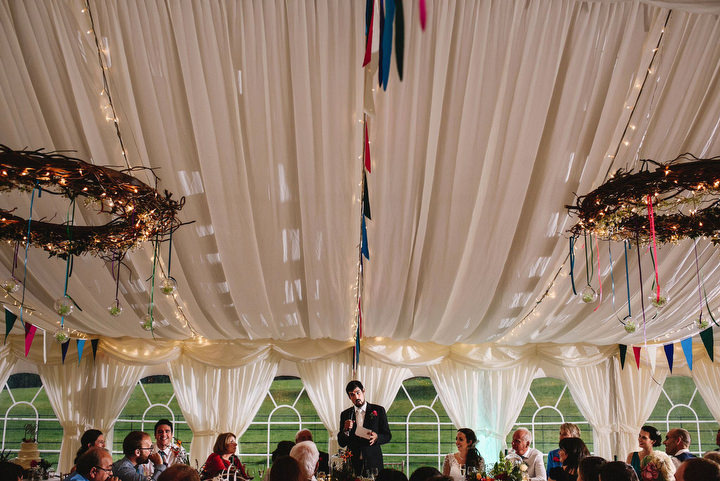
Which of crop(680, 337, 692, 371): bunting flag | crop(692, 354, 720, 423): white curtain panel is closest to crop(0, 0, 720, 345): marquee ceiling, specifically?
crop(680, 337, 692, 371): bunting flag

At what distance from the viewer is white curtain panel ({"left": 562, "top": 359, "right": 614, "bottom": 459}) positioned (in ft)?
27.6

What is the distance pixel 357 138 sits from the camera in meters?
3.70

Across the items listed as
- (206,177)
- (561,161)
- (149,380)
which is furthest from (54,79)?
(149,380)

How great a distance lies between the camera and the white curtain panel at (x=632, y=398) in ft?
27.3

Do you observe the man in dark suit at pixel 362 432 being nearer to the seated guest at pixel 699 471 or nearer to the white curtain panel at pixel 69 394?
the seated guest at pixel 699 471

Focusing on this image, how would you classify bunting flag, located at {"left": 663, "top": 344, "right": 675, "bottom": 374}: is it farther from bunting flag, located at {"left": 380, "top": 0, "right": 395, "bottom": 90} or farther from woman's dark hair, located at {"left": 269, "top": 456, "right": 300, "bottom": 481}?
bunting flag, located at {"left": 380, "top": 0, "right": 395, "bottom": 90}

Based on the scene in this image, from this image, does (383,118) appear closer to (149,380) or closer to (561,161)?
(561,161)

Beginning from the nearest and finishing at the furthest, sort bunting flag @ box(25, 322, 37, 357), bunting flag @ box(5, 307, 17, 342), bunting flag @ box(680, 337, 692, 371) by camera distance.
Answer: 1. bunting flag @ box(5, 307, 17, 342)
2. bunting flag @ box(25, 322, 37, 357)
3. bunting flag @ box(680, 337, 692, 371)

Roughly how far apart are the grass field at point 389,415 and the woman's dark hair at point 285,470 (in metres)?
7.65

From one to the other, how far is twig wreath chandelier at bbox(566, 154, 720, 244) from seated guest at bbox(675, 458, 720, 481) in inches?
49.9

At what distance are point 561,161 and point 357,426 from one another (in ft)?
9.83

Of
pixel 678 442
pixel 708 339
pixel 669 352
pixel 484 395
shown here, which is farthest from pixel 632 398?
pixel 678 442

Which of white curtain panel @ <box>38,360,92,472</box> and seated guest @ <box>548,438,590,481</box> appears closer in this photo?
seated guest @ <box>548,438,590,481</box>

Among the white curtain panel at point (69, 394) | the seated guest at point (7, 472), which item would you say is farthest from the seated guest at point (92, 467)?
the white curtain panel at point (69, 394)
